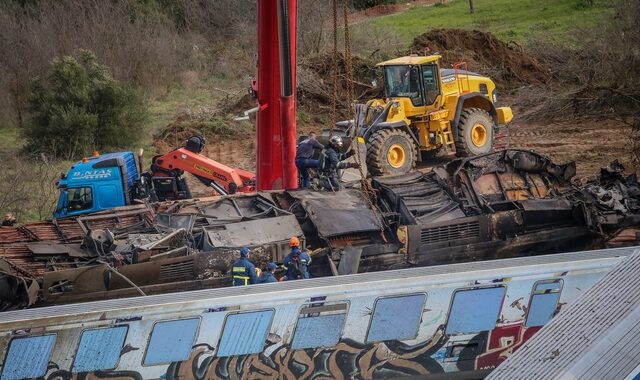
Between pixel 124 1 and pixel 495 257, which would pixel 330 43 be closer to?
pixel 124 1

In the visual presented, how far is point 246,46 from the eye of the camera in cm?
3772

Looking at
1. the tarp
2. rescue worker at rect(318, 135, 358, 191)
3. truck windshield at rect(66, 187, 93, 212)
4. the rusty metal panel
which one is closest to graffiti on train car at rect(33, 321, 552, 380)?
the rusty metal panel

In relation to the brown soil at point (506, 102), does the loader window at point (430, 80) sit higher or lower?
higher

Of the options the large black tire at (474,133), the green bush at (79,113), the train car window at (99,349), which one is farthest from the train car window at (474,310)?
the green bush at (79,113)

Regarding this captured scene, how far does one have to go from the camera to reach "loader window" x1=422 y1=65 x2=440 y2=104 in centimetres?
2077

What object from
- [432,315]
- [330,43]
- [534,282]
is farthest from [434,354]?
[330,43]

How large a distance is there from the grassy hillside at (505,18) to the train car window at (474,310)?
2550 cm

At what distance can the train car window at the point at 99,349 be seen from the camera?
9.76 meters

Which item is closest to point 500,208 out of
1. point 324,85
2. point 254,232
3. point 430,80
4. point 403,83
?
point 254,232

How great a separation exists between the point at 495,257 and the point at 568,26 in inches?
993

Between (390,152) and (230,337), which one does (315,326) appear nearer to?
(230,337)

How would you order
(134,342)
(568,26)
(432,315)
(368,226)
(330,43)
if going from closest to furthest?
(134,342) < (432,315) < (368,226) < (330,43) < (568,26)

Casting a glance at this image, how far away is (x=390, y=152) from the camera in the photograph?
2005cm

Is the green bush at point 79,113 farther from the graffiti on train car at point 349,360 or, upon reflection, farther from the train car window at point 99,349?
the graffiti on train car at point 349,360
